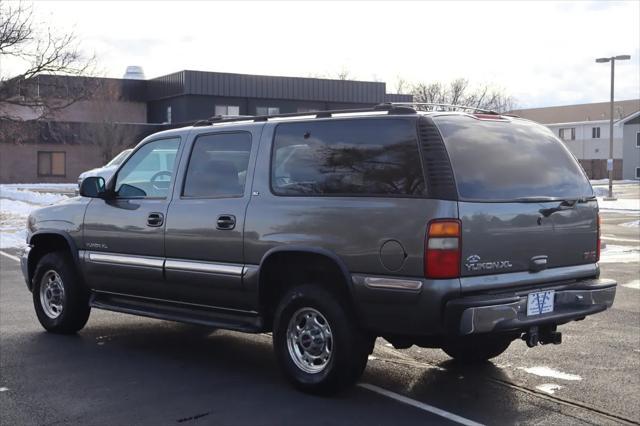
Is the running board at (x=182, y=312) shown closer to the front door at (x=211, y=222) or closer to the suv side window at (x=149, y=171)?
the front door at (x=211, y=222)

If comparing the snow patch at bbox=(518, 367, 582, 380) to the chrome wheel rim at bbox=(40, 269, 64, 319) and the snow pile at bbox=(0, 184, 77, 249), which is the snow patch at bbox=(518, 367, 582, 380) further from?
the snow pile at bbox=(0, 184, 77, 249)

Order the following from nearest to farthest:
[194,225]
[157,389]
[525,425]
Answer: [525,425]
[157,389]
[194,225]

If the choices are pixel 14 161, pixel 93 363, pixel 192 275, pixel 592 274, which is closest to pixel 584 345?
pixel 592 274

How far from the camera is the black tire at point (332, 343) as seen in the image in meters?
5.51

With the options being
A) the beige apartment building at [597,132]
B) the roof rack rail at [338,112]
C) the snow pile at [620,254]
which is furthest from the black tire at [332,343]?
the beige apartment building at [597,132]

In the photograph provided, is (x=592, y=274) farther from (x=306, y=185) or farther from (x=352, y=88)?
(x=352, y=88)

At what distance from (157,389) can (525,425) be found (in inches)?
106

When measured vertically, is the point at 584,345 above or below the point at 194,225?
below

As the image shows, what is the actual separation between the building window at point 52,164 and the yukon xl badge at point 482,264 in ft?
156

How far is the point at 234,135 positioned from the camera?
656cm

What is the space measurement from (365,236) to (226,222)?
1382mm

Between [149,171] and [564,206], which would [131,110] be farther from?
[564,206]

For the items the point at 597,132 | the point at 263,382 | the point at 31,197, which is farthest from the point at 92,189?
the point at 597,132

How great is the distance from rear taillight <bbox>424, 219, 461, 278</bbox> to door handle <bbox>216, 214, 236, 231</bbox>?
1774 mm
